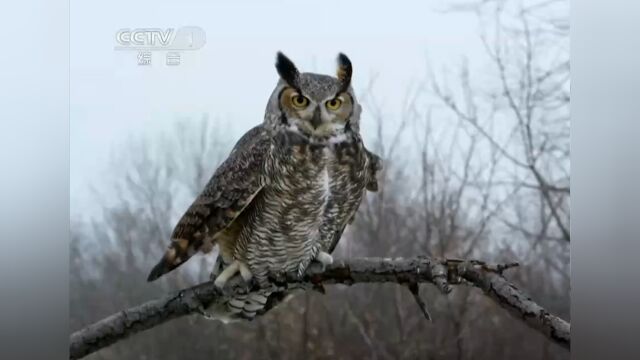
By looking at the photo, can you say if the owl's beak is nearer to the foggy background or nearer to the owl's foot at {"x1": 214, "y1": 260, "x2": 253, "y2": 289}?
the foggy background

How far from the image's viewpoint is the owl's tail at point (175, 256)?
85.3 inches

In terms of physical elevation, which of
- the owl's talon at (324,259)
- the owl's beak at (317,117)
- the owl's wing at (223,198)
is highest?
the owl's beak at (317,117)

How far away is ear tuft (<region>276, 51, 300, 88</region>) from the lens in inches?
82.6

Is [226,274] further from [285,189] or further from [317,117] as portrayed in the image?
[317,117]

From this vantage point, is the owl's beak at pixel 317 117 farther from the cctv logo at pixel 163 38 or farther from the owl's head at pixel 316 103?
the cctv logo at pixel 163 38

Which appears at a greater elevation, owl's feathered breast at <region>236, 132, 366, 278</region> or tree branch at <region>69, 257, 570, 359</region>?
owl's feathered breast at <region>236, 132, 366, 278</region>

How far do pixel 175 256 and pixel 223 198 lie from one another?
220 mm

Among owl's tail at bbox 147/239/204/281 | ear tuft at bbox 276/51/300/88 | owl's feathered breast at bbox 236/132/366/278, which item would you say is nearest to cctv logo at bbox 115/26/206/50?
ear tuft at bbox 276/51/300/88

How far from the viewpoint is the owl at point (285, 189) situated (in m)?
2.10

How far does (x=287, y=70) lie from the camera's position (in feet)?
6.91

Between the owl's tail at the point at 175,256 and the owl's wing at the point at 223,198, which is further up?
the owl's wing at the point at 223,198

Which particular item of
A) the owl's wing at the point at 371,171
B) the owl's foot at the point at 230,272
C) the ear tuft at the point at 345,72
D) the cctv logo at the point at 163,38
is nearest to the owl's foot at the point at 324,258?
the owl's wing at the point at 371,171

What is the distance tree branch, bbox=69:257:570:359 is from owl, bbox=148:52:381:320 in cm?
5

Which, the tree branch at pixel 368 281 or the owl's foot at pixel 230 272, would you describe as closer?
the tree branch at pixel 368 281
